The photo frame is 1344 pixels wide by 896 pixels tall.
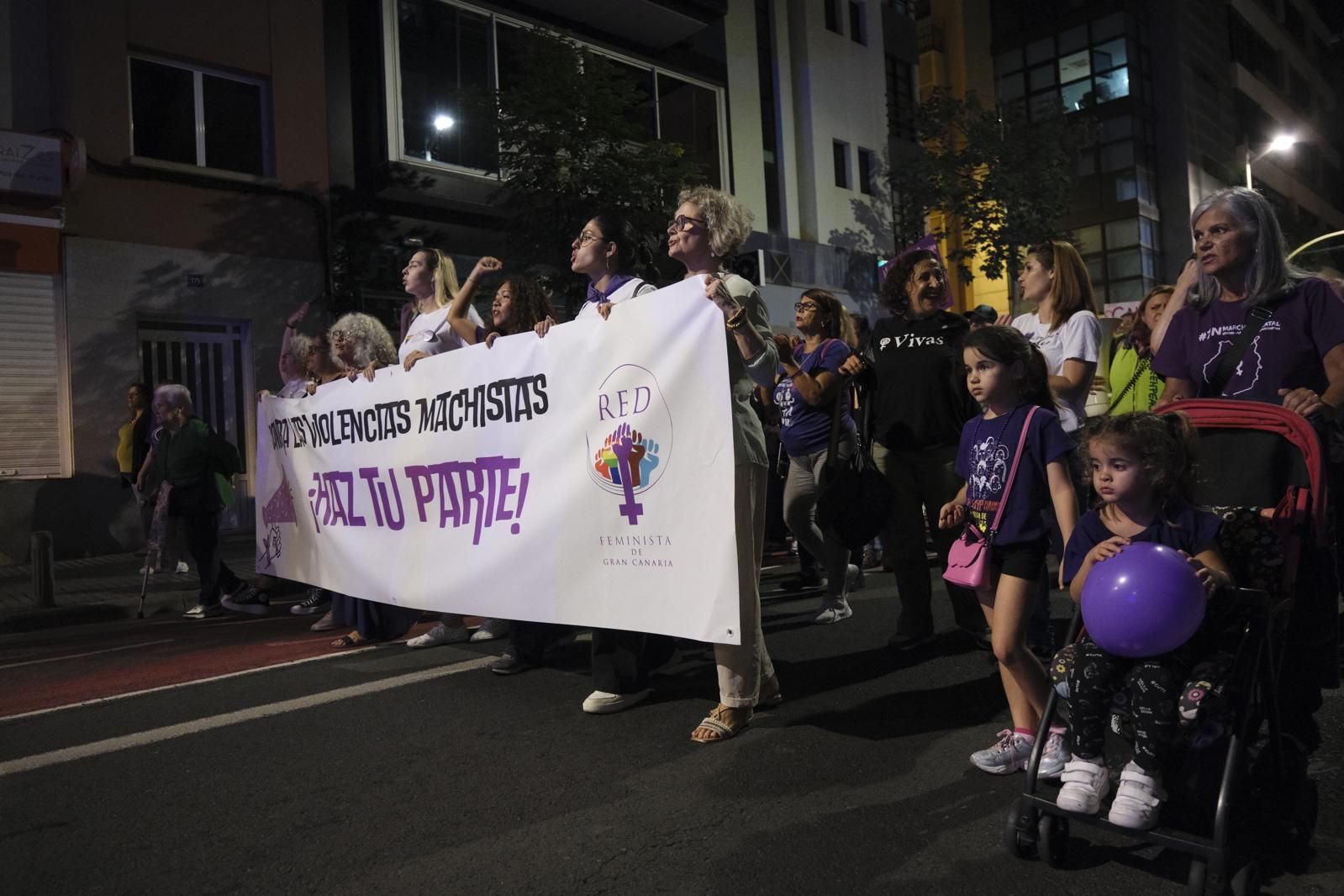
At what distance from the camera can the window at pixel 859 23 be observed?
88.2 ft

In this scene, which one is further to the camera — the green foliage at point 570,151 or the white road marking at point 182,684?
the green foliage at point 570,151

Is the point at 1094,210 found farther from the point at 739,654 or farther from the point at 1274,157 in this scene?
the point at 739,654

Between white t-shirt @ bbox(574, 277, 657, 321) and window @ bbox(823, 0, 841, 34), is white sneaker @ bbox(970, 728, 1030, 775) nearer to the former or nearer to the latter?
white t-shirt @ bbox(574, 277, 657, 321)

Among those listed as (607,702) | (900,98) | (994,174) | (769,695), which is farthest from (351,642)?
(900,98)

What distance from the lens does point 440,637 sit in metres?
5.89

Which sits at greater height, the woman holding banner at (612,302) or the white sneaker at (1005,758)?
the woman holding banner at (612,302)

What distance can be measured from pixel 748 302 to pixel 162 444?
20.0 feet

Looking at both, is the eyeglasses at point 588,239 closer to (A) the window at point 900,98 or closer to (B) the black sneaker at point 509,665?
(B) the black sneaker at point 509,665

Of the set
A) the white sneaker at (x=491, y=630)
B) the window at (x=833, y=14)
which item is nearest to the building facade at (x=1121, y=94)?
the window at (x=833, y=14)

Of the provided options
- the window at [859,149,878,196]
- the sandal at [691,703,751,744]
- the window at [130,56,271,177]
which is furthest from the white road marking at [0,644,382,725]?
the window at [859,149,878,196]

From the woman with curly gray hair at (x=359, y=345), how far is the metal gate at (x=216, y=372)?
28.0 feet

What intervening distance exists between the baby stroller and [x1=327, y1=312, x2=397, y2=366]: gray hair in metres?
4.63

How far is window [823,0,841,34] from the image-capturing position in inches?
1025

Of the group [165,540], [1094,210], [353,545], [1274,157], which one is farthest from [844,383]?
[1274,157]
